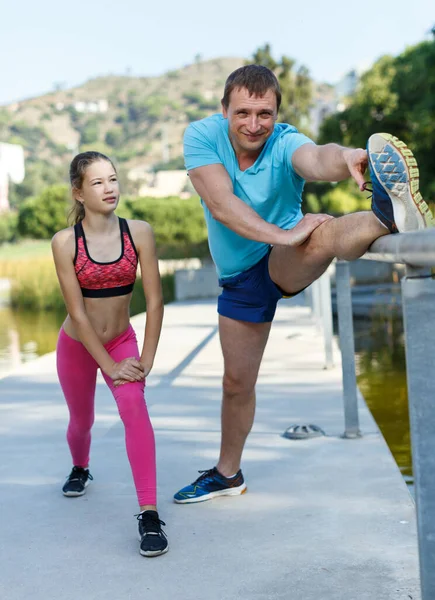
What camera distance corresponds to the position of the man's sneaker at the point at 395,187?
2410 mm

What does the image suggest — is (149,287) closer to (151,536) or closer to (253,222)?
(253,222)

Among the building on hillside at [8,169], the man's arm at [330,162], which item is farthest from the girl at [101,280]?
the building on hillside at [8,169]


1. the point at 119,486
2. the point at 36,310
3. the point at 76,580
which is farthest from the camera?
the point at 36,310

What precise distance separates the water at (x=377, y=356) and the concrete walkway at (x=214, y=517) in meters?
0.57

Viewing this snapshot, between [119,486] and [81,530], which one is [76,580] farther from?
[119,486]

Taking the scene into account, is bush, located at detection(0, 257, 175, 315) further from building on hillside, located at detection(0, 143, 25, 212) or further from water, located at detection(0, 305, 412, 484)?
building on hillside, located at detection(0, 143, 25, 212)

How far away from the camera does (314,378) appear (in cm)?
773

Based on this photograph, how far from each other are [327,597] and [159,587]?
562mm

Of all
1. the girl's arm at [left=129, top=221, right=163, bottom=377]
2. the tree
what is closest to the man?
the girl's arm at [left=129, top=221, right=163, bottom=377]

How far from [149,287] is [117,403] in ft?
1.74

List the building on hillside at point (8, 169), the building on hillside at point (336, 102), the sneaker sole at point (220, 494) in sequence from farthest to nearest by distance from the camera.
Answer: the building on hillside at point (8, 169) < the building on hillside at point (336, 102) < the sneaker sole at point (220, 494)

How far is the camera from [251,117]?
352 cm

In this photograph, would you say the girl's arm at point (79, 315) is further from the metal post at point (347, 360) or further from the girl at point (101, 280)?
the metal post at point (347, 360)

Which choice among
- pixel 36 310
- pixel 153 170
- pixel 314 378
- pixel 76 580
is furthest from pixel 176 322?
pixel 153 170
